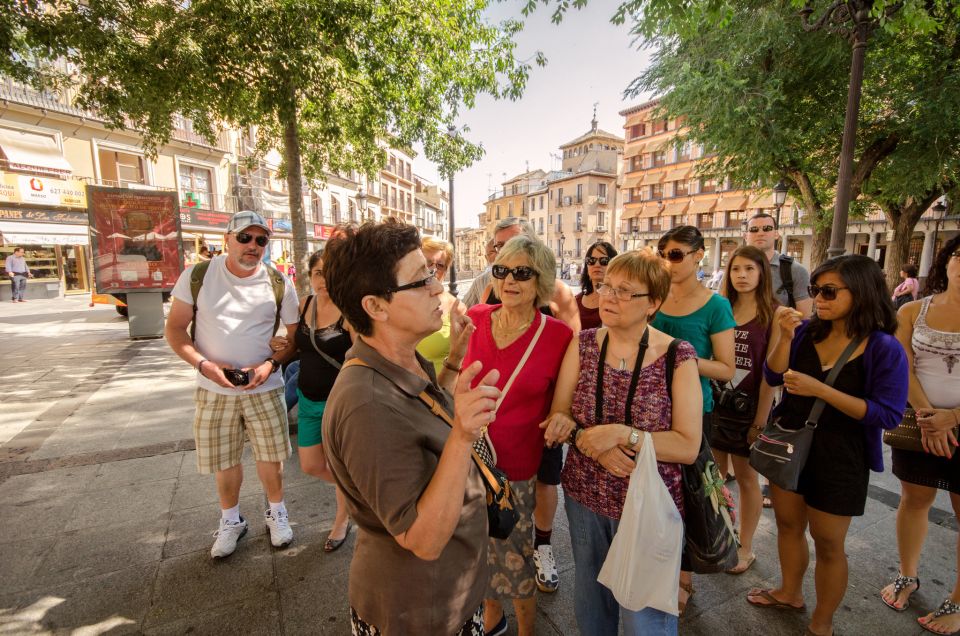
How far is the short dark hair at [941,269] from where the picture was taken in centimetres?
250

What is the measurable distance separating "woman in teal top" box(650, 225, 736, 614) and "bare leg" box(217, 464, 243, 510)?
2.88 meters

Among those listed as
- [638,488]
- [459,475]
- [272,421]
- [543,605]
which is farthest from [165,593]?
[638,488]

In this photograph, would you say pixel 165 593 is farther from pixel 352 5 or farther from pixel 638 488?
pixel 352 5

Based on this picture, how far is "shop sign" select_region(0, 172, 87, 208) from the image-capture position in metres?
18.5

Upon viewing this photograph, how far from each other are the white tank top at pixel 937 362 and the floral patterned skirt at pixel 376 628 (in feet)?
9.13

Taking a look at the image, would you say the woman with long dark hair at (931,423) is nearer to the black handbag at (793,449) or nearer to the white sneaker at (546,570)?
the black handbag at (793,449)

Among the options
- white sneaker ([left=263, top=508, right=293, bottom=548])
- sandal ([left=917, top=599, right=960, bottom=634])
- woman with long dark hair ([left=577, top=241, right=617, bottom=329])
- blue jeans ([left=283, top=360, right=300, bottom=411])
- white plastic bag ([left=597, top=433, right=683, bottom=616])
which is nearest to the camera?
white plastic bag ([left=597, top=433, right=683, bottom=616])

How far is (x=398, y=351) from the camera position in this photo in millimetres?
1403

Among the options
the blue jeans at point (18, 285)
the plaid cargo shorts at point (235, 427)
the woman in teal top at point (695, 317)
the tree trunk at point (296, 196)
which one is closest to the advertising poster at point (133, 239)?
the tree trunk at point (296, 196)

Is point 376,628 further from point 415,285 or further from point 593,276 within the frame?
point 593,276

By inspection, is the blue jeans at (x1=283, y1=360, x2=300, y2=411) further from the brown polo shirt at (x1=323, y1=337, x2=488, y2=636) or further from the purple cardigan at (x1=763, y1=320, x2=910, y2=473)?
the purple cardigan at (x1=763, y1=320, x2=910, y2=473)

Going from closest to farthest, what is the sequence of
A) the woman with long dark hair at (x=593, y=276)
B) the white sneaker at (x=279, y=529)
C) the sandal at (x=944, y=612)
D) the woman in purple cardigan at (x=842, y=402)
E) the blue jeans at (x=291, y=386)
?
the woman in purple cardigan at (x=842, y=402) → the sandal at (x=944, y=612) → the white sneaker at (x=279, y=529) → the woman with long dark hair at (x=593, y=276) → the blue jeans at (x=291, y=386)

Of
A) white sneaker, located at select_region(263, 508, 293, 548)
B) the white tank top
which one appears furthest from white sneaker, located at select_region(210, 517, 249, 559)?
the white tank top

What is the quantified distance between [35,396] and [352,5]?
6868 mm
